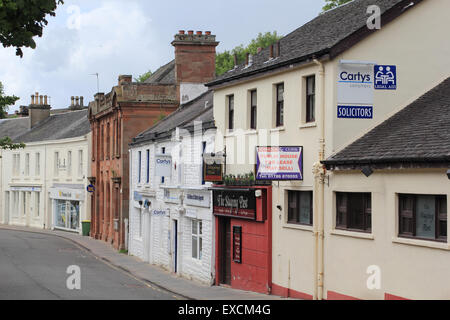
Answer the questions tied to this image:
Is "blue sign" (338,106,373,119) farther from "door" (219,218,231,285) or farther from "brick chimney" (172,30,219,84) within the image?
"brick chimney" (172,30,219,84)

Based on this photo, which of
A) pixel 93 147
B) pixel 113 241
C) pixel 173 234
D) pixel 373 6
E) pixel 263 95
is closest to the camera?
pixel 373 6

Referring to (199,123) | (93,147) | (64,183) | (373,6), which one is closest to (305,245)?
(373,6)

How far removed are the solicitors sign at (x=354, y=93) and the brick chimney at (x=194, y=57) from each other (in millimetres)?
23893

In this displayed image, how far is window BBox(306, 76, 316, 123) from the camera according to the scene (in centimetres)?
2111

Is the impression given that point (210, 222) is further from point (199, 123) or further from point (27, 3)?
point (27, 3)

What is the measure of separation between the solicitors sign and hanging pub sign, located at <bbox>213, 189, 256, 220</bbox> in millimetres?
5389

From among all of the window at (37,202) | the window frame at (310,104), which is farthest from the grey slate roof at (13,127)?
the window frame at (310,104)

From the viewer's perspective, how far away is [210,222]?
92.0 feet

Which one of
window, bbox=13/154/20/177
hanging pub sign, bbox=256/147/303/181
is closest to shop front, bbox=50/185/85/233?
window, bbox=13/154/20/177

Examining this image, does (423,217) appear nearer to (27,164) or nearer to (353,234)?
(353,234)

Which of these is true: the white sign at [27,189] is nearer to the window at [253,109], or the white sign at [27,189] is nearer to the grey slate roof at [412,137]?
the window at [253,109]

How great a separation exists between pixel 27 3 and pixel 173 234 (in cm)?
1977

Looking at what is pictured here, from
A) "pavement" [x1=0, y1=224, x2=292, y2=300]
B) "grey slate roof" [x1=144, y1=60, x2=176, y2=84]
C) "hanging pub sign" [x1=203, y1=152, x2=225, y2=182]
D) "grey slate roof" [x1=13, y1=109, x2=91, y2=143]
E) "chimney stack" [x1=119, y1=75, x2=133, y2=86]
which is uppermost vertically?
"grey slate roof" [x1=144, y1=60, x2=176, y2=84]

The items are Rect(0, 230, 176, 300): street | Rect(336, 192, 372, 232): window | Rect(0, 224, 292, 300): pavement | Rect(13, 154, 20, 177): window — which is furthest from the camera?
Rect(13, 154, 20, 177): window
